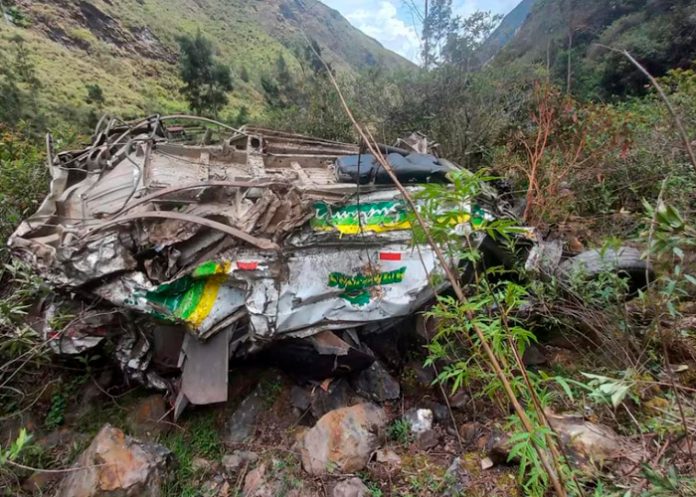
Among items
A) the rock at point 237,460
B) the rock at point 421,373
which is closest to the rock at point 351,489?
the rock at point 237,460

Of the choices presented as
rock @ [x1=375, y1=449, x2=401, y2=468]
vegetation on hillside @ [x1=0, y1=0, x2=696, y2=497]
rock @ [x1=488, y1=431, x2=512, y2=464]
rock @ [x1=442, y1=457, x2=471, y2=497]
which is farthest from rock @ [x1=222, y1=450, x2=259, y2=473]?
rock @ [x1=488, y1=431, x2=512, y2=464]

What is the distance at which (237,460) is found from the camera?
101 inches

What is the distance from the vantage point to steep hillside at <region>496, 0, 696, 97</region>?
36.4ft

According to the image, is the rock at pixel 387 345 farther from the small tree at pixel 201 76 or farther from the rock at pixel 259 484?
the small tree at pixel 201 76

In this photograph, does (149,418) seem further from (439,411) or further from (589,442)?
(589,442)

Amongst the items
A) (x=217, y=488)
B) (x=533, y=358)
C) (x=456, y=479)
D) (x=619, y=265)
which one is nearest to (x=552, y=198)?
(x=619, y=265)

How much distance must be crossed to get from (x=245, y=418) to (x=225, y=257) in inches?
53.4

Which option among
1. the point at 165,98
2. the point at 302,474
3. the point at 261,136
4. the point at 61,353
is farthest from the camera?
the point at 165,98

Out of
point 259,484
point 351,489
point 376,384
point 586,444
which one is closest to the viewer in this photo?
point 586,444

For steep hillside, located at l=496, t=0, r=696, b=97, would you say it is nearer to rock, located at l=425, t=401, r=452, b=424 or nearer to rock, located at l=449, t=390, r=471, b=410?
rock, located at l=449, t=390, r=471, b=410

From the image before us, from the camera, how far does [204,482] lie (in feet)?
8.10

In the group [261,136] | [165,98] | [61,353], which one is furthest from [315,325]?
[165,98]

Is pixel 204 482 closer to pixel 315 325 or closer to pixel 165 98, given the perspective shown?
pixel 315 325

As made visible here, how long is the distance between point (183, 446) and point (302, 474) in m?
0.97
